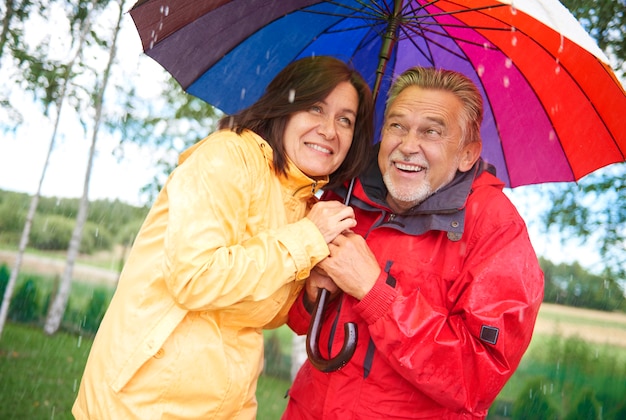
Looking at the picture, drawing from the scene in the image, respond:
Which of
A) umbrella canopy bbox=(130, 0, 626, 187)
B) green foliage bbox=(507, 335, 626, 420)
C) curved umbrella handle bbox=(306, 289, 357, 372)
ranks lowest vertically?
green foliage bbox=(507, 335, 626, 420)

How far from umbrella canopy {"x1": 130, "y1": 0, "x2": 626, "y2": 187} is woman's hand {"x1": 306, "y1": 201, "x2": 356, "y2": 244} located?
2.73 feet

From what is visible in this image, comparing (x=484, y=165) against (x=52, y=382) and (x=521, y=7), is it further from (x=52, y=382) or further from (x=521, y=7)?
(x=52, y=382)

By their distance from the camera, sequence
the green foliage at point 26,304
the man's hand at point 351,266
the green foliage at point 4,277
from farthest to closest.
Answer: the green foliage at point 26,304
the green foliage at point 4,277
the man's hand at point 351,266

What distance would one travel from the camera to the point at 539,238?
7.24 metres

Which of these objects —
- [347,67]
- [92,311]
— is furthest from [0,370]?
[347,67]

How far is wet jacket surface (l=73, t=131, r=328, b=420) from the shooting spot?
7.34ft

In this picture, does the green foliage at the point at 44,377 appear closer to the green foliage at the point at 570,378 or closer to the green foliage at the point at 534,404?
the green foliage at the point at 534,404

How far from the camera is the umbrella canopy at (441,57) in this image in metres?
2.87

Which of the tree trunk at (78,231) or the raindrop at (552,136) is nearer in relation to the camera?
the raindrop at (552,136)

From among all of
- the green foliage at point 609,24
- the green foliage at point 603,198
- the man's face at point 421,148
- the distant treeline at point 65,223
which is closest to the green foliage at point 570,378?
the green foliage at point 603,198

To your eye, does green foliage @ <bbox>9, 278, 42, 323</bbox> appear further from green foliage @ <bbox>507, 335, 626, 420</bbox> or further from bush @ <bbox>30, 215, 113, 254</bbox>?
green foliage @ <bbox>507, 335, 626, 420</bbox>

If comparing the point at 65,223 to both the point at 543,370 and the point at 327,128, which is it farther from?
the point at 327,128

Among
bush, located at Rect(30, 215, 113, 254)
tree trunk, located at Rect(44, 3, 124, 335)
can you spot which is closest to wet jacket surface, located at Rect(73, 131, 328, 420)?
tree trunk, located at Rect(44, 3, 124, 335)

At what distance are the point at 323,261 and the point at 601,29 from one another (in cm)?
572
